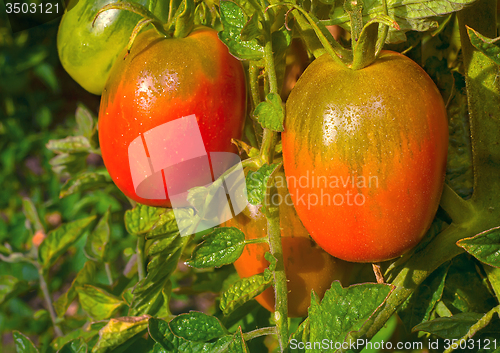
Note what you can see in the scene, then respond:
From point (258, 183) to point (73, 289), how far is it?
42 cm

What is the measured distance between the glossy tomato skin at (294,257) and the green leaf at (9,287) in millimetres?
424

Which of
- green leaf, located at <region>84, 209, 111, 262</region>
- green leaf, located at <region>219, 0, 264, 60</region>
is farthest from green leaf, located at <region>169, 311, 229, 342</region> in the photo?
green leaf, located at <region>84, 209, 111, 262</region>

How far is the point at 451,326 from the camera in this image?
0.37 meters

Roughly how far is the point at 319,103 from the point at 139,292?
28 cm

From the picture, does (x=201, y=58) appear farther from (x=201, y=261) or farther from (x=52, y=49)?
(x=52, y=49)

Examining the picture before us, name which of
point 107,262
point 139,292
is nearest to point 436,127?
point 139,292

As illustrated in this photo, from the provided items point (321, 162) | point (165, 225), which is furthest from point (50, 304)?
point (321, 162)

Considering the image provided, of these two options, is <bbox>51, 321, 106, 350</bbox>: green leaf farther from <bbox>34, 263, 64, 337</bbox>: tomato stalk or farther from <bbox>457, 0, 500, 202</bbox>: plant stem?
<bbox>457, 0, 500, 202</bbox>: plant stem

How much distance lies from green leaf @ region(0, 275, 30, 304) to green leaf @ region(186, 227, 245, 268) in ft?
1.51

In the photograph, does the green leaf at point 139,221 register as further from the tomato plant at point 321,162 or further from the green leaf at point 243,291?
the green leaf at point 243,291

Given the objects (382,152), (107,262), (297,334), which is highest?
(382,152)

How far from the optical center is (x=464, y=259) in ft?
1.50

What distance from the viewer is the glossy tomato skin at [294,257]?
1.44 ft

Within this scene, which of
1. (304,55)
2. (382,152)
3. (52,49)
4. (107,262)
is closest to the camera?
(382,152)
